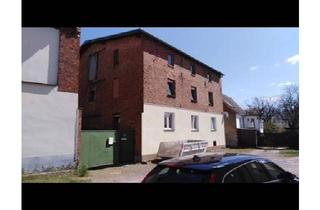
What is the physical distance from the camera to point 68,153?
10336mm

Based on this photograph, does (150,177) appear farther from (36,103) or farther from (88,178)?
(36,103)

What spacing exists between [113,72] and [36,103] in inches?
282

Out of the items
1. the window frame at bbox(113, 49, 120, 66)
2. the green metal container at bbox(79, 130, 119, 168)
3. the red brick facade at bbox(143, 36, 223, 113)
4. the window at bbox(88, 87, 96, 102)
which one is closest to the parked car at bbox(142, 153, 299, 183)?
the green metal container at bbox(79, 130, 119, 168)

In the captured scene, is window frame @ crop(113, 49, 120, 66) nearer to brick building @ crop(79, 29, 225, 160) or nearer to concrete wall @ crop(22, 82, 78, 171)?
brick building @ crop(79, 29, 225, 160)

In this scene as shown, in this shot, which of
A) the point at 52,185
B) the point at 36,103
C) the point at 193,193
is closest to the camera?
the point at 193,193

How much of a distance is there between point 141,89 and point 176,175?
36.7 feet

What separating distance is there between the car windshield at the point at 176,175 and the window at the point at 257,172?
0.90 m

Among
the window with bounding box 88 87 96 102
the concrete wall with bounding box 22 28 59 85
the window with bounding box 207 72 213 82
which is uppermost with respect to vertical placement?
the window with bounding box 207 72 213 82

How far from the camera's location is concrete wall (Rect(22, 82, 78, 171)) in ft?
30.3

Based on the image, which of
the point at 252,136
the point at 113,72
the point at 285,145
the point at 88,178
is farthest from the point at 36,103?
the point at 285,145

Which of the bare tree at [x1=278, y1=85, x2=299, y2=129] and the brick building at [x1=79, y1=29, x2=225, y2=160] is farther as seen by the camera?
the bare tree at [x1=278, y1=85, x2=299, y2=129]

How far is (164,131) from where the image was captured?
1587cm

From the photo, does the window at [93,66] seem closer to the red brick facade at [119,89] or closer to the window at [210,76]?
the red brick facade at [119,89]

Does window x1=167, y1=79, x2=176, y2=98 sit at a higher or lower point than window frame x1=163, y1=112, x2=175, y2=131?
higher
